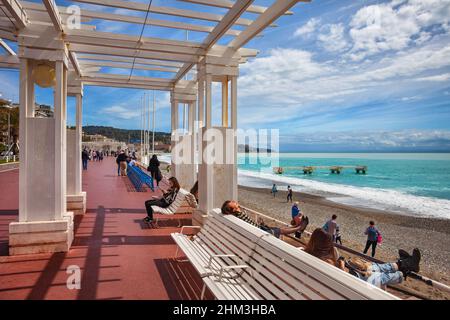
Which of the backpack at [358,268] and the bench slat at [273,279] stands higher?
the bench slat at [273,279]

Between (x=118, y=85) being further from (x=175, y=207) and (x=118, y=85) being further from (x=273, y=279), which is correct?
(x=273, y=279)

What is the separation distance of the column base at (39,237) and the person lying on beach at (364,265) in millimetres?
3640

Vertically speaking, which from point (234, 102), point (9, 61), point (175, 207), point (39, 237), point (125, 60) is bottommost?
point (39, 237)

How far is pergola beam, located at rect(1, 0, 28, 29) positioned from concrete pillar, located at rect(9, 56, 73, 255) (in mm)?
472

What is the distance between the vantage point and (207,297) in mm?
3516

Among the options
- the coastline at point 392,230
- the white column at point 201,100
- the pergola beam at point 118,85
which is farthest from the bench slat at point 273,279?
the coastline at point 392,230

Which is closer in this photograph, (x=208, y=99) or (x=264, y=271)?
(x=264, y=271)

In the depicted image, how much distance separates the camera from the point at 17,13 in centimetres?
454

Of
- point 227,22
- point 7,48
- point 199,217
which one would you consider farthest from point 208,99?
point 7,48

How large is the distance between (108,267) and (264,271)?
2.44 metres

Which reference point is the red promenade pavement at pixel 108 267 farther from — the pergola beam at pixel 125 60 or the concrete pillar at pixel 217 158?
the pergola beam at pixel 125 60

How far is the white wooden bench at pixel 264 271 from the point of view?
2.15 m

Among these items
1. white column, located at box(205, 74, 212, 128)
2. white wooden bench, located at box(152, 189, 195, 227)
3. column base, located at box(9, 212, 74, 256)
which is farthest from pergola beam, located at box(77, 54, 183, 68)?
column base, located at box(9, 212, 74, 256)
